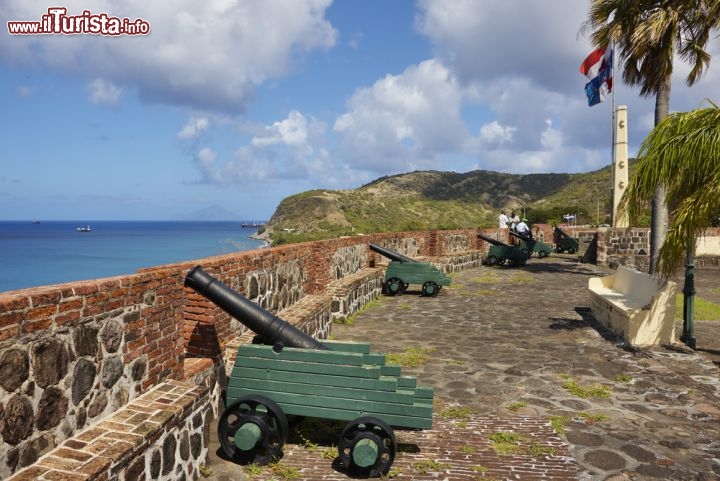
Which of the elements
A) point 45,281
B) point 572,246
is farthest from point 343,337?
point 45,281

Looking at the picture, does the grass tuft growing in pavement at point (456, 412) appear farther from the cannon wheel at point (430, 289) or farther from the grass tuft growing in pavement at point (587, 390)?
the cannon wheel at point (430, 289)

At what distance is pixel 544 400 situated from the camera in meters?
6.01

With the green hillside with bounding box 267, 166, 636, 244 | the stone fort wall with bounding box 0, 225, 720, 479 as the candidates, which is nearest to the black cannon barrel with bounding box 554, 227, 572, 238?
the green hillside with bounding box 267, 166, 636, 244

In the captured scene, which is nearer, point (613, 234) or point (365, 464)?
point (365, 464)

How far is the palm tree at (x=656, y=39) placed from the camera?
11.4m

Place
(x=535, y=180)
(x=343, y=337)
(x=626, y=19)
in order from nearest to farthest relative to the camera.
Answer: (x=343, y=337)
(x=626, y=19)
(x=535, y=180)

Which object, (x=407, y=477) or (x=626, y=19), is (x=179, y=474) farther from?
(x=626, y=19)

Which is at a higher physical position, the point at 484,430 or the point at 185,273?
the point at 185,273

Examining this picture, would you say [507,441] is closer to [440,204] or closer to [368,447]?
[368,447]

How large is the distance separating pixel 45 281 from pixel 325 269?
50.2 metres

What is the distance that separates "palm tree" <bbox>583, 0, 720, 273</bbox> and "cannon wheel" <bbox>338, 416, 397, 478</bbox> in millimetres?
9409

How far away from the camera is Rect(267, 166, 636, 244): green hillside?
6278 cm

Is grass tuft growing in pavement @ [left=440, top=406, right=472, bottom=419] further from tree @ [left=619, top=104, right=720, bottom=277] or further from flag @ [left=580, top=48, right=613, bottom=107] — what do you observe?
flag @ [left=580, top=48, right=613, bottom=107]

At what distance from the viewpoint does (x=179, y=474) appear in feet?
12.9
